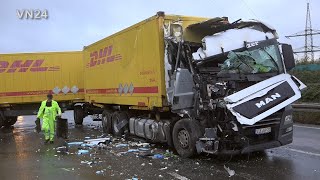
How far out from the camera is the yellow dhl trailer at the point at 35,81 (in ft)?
57.9

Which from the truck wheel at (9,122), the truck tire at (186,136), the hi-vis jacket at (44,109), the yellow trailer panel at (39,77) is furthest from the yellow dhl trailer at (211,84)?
the truck wheel at (9,122)

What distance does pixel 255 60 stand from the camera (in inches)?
325

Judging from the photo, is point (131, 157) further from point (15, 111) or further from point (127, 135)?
point (15, 111)

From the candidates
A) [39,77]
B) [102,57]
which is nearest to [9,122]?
[39,77]

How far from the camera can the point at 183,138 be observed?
8.52 metres

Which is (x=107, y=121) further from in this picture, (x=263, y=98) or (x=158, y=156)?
(x=263, y=98)

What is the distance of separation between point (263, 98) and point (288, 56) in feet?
4.77

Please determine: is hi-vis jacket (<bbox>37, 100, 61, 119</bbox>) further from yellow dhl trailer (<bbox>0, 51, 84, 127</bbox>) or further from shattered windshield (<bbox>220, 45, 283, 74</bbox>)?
shattered windshield (<bbox>220, 45, 283, 74</bbox>)

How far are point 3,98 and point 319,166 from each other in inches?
557

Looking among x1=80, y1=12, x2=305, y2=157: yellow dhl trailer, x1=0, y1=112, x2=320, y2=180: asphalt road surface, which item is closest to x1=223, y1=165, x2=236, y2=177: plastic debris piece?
x1=0, y1=112, x2=320, y2=180: asphalt road surface

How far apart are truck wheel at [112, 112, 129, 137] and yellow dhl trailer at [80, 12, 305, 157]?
1855 mm

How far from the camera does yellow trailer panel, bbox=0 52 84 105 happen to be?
17.7 meters

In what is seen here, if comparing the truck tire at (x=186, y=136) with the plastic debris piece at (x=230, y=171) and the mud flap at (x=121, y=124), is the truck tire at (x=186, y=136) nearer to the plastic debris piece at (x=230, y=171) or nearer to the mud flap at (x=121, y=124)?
the plastic debris piece at (x=230, y=171)

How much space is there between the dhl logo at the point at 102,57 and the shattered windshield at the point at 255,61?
4.58 meters
